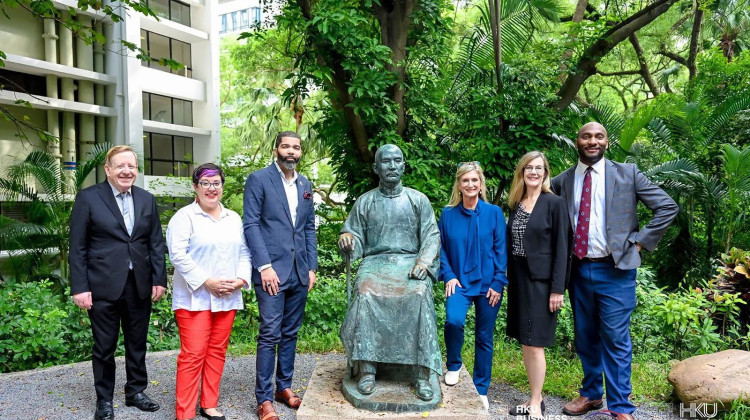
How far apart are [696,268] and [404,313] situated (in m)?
5.23

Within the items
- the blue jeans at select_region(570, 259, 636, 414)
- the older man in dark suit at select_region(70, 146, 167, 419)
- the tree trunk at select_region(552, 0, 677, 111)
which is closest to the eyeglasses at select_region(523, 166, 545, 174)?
the blue jeans at select_region(570, 259, 636, 414)

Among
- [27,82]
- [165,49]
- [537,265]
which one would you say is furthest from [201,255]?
[165,49]

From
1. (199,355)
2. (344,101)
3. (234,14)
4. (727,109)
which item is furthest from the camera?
(234,14)

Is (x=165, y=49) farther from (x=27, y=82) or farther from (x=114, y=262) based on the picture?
(x=114, y=262)

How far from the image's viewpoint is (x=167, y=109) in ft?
57.0

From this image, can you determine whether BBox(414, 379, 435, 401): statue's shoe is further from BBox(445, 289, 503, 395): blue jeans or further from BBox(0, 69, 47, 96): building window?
BBox(0, 69, 47, 96): building window

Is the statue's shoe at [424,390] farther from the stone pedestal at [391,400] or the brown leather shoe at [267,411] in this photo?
the brown leather shoe at [267,411]

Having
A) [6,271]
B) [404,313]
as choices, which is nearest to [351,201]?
[404,313]

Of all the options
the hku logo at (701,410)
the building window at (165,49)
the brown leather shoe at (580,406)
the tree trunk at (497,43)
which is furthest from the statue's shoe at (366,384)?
the building window at (165,49)

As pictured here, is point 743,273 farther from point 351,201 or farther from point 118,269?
point 118,269

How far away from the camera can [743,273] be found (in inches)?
201

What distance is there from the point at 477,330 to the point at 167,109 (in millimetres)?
15733

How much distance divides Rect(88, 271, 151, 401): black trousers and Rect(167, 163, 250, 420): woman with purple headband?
0.42 metres

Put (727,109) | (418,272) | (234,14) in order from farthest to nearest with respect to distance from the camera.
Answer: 1. (234,14)
2. (727,109)
3. (418,272)
